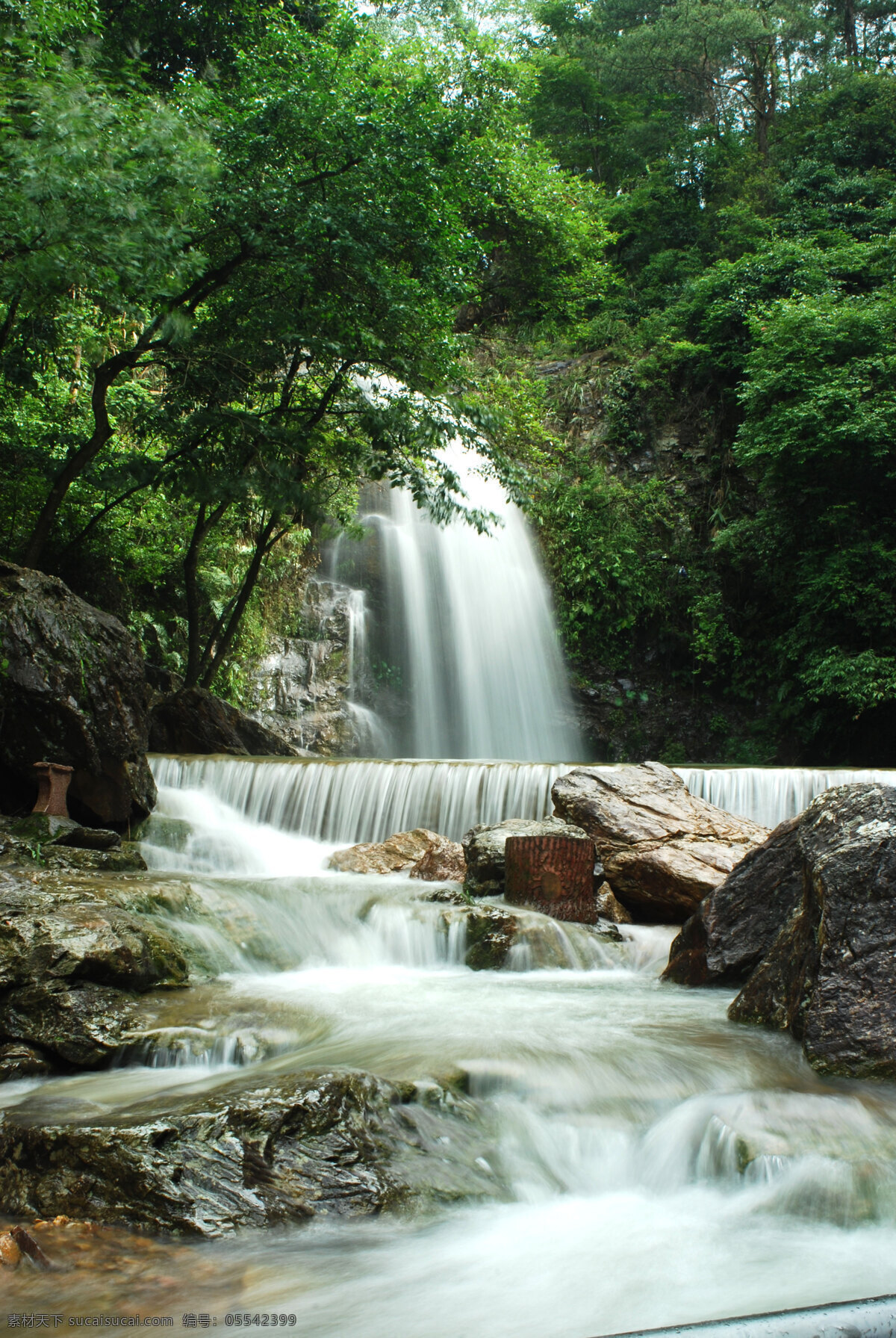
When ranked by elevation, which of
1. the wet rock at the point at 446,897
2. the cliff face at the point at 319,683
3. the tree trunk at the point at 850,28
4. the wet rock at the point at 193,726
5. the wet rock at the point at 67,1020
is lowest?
the wet rock at the point at 67,1020

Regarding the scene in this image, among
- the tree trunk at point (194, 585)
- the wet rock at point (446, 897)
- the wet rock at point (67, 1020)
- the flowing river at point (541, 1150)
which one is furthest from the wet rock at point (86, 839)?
the tree trunk at point (194, 585)

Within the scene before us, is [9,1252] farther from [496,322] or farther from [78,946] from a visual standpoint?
[496,322]

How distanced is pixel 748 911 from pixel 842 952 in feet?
4.54

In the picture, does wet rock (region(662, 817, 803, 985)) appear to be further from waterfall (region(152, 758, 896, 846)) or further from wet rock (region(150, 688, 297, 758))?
wet rock (region(150, 688, 297, 758))

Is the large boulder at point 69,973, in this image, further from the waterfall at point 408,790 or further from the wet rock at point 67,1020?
the waterfall at point 408,790

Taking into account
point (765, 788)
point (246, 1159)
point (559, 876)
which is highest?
point (765, 788)

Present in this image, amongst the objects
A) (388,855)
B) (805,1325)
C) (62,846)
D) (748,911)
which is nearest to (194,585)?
(388,855)

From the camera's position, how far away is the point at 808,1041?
3861mm

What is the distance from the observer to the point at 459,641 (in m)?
18.3

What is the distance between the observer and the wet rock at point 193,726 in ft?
42.2

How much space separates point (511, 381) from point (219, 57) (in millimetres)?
8591

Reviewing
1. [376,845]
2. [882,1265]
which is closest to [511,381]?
[376,845]

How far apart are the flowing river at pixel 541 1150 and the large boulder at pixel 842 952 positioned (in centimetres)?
16

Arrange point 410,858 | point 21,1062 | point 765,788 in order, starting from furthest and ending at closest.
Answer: point 765,788
point 410,858
point 21,1062
